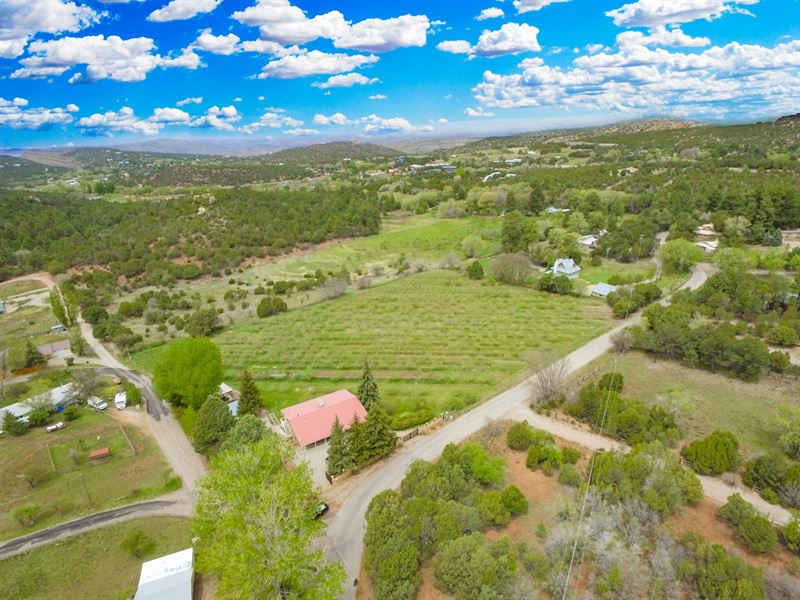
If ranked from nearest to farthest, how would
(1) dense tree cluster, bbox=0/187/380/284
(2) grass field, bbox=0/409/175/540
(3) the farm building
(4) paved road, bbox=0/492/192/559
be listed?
1. (4) paved road, bbox=0/492/192/559
2. (2) grass field, bbox=0/409/175/540
3. (3) the farm building
4. (1) dense tree cluster, bbox=0/187/380/284

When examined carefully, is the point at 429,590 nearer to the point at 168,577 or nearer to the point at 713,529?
the point at 168,577

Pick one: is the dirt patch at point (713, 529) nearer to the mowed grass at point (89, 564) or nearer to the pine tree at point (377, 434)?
the pine tree at point (377, 434)

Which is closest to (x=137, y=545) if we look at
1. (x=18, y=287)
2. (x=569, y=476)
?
(x=569, y=476)

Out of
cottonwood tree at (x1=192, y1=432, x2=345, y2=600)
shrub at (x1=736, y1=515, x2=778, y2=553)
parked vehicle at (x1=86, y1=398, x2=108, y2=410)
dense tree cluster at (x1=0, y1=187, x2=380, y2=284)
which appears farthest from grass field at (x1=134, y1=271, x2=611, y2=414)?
dense tree cluster at (x1=0, y1=187, x2=380, y2=284)

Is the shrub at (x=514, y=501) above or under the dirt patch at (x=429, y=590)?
above

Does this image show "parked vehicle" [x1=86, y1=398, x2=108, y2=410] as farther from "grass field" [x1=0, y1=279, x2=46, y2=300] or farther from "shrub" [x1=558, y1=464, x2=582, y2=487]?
"grass field" [x1=0, y1=279, x2=46, y2=300]

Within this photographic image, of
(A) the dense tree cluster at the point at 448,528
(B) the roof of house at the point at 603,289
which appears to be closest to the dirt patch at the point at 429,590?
(A) the dense tree cluster at the point at 448,528
